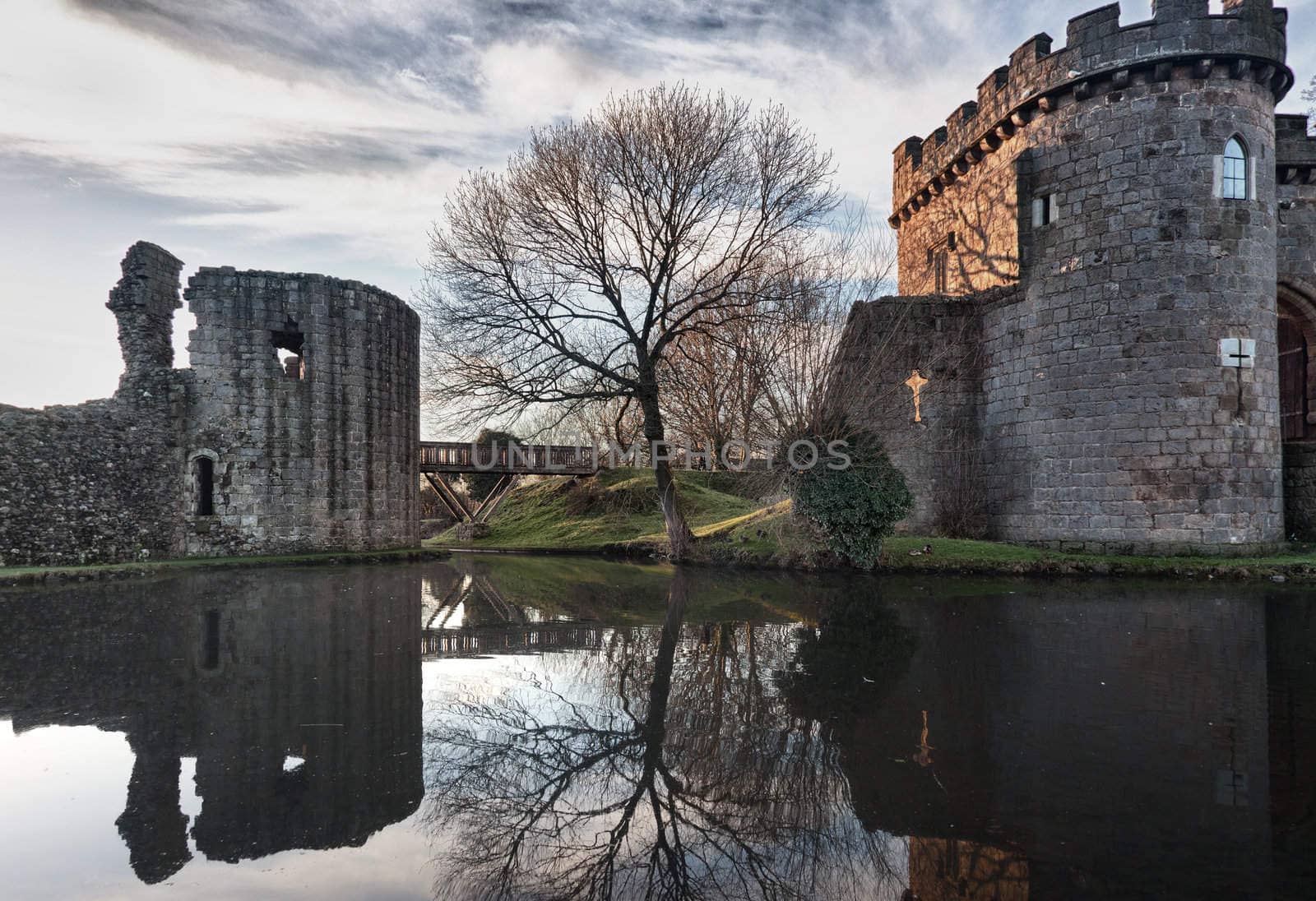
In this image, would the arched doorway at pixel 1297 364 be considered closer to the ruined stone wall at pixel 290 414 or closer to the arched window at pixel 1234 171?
the arched window at pixel 1234 171

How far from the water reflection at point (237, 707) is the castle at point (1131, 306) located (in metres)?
9.78

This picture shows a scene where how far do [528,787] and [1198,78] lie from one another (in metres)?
15.7

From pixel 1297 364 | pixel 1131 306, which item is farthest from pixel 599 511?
pixel 1297 364

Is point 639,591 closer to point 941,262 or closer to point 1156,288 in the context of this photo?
point 1156,288

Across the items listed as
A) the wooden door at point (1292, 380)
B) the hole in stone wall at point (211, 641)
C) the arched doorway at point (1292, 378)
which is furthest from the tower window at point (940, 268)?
the hole in stone wall at point (211, 641)

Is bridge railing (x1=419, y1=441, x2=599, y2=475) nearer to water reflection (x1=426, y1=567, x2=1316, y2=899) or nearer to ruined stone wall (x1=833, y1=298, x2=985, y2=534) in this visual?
ruined stone wall (x1=833, y1=298, x2=985, y2=534)

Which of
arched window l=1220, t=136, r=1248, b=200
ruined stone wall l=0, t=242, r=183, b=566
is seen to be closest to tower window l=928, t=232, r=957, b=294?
arched window l=1220, t=136, r=1248, b=200

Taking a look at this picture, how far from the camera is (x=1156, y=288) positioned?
1299 centimetres

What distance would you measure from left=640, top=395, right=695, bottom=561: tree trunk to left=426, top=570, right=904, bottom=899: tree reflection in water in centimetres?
1173

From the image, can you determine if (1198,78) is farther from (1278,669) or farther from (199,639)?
(199,639)

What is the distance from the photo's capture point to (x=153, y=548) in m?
16.1

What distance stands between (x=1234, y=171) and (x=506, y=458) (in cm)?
2028

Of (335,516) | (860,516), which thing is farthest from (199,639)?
(335,516)

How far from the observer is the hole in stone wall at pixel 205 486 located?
1725cm
